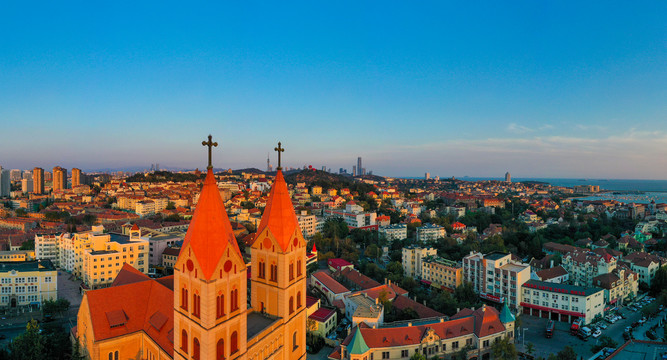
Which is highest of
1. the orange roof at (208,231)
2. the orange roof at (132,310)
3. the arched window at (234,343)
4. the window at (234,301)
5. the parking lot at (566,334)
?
the orange roof at (208,231)

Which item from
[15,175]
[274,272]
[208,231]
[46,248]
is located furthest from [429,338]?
→ [15,175]

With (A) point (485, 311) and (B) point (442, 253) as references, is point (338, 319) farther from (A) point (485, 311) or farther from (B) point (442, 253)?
(B) point (442, 253)

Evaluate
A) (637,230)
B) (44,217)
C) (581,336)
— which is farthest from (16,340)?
(637,230)

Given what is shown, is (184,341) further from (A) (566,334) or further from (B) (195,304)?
(A) (566,334)

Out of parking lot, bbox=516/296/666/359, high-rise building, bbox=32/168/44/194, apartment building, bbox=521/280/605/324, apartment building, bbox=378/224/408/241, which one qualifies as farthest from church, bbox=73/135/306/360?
high-rise building, bbox=32/168/44/194

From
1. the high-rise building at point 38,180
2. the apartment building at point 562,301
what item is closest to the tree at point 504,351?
the apartment building at point 562,301

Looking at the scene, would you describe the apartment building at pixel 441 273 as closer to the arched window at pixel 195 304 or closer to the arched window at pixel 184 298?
the arched window at pixel 184 298
